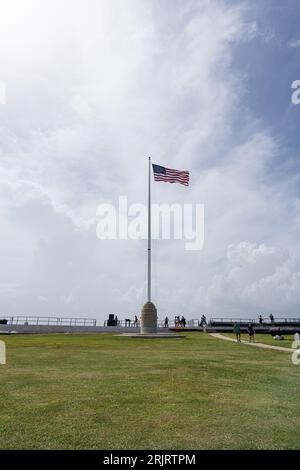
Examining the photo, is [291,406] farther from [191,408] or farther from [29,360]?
[29,360]

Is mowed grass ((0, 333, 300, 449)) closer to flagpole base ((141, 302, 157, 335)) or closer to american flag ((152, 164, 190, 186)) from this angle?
american flag ((152, 164, 190, 186))

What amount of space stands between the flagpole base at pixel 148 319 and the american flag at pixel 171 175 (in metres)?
11.3

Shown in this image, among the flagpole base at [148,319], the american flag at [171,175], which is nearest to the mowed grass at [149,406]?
the american flag at [171,175]

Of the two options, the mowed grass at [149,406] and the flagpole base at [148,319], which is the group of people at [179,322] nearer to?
the flagpole base at [148,319]

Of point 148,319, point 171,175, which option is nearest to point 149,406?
point 171,175

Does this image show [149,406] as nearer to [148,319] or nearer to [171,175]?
[171,175]

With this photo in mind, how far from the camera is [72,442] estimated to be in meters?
6.23

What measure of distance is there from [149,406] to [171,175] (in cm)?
2763

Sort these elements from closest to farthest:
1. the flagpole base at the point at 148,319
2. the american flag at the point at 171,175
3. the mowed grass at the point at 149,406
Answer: the mowed grass at the point at 149,406 < the american flag at the point at 171,175 < the flagpole base at the point at 148,319

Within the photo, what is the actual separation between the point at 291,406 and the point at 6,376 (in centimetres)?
791

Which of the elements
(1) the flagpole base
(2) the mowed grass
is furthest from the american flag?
(2) the mowed grass

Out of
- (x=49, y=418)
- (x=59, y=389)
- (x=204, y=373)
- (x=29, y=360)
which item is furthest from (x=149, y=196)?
(x=49, y=418)

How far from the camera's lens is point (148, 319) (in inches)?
1446

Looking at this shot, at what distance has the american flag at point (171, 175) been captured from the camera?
34.3m
